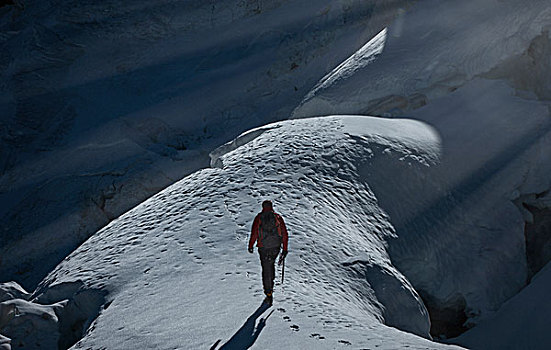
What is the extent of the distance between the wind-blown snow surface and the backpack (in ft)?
2.36

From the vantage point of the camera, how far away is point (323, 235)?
737 centimetres

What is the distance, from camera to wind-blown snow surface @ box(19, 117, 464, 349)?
4.98 m

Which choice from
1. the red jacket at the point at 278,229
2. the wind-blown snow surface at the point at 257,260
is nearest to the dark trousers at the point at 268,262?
the red jacket at the point at 278,229

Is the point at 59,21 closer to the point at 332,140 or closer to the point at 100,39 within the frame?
the point at 100,39

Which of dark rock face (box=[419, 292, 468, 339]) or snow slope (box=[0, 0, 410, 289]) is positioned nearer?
dark rock face (box=[419, 292, 468, 339])

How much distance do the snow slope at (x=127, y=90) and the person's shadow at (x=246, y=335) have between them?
1177 cm

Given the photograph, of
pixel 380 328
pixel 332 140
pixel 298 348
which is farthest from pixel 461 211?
pixel 298 348

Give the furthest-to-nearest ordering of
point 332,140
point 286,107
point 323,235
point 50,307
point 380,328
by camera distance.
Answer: point 286,107, point 332,140, point 323,235, point 50,307, point 380,328

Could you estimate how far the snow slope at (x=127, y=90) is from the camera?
16.3m

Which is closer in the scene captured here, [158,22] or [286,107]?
[286,107]

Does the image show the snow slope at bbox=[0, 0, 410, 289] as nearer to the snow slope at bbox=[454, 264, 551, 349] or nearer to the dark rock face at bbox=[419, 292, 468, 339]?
the dark rock face at bbox=[419, 292, 468, 339]

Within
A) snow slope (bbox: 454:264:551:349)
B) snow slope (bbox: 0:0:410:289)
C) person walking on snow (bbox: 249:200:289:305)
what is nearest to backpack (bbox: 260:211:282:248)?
person walking on snow (bbox: 249:200:289:305)

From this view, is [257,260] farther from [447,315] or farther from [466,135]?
[466,135]

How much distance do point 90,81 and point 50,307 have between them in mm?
15447
